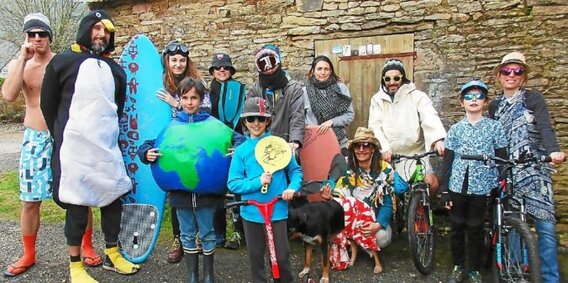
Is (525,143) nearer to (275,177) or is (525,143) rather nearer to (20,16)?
(275,177)

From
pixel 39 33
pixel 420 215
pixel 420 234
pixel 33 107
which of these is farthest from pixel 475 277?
pixel 39 33

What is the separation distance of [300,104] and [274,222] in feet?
3.87

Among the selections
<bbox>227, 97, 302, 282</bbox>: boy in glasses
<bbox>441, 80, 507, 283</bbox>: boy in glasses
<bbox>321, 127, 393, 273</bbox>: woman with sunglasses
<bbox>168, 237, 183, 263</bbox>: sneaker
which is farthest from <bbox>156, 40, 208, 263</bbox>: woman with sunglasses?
<bbox>441, 80, 507, 283</bbox>: boy in glasses

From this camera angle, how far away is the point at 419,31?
5418 millimetres

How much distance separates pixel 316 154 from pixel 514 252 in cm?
177

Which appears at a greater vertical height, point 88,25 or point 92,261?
point 88,25

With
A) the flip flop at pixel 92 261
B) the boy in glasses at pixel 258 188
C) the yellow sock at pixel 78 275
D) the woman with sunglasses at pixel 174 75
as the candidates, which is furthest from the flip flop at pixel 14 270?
the boy in glasses at pixel 258 188

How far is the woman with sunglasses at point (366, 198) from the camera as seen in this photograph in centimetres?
385

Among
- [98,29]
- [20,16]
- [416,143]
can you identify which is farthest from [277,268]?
[20,16]

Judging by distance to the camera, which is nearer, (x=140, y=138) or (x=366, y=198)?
(x=366, y=198)

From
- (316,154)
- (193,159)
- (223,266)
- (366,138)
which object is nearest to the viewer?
(193,159)

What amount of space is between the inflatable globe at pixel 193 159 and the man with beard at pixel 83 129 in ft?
1.24

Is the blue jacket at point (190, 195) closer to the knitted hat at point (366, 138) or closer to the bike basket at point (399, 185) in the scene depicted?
the knitted hat at point (366, 138)

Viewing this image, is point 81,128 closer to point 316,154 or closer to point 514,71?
point 316,154
